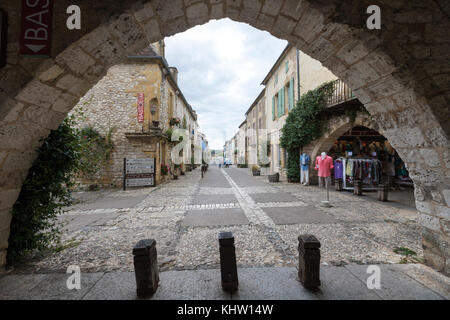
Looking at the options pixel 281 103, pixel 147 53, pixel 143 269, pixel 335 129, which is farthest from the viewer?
pixel 281 103

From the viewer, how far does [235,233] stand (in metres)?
3.42

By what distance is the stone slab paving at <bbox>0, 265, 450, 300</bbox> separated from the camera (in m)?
1.80

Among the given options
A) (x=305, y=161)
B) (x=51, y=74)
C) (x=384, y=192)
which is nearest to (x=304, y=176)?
(x=305, y=161)

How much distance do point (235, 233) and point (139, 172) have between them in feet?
24.1

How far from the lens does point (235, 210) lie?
499 cm

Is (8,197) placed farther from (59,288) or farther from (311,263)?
(311,263)

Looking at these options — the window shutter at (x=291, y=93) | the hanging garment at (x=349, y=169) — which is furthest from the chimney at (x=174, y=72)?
the hanging garment at (x=349, y=169)

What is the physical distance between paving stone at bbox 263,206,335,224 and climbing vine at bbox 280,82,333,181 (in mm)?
5205

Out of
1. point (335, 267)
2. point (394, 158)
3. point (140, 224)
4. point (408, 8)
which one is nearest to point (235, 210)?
point (140, 224)

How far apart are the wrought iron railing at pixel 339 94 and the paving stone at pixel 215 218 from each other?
5.93 meters

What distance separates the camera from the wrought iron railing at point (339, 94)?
6888mm

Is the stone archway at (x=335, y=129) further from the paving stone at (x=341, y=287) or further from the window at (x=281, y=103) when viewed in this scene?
the paving stone at (x=341, y=287)

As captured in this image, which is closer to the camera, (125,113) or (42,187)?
(42,187)
